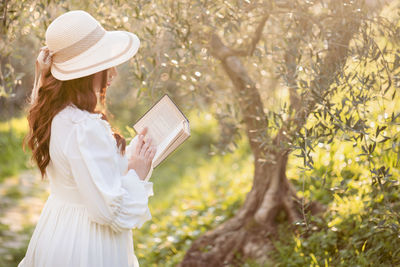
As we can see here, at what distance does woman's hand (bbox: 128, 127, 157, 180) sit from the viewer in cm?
253

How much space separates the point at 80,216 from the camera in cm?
245

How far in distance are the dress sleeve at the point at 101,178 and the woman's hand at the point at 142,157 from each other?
152 millimetres

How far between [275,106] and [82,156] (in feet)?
8.89

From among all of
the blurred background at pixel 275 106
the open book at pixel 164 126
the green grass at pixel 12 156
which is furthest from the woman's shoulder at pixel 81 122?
the green grass at pixel 12 156

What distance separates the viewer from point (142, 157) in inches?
101

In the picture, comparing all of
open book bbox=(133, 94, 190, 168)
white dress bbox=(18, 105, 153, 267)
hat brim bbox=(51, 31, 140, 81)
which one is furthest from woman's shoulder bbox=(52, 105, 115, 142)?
open book bbox=(133, 94, 190, 168)

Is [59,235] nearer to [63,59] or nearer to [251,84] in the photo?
[63,59]

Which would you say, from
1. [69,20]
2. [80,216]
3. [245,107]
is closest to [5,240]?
[245,107]

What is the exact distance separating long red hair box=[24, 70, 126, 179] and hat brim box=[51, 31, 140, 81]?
0.24 feet

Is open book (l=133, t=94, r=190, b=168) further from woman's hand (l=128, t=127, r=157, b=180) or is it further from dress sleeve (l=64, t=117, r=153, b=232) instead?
dress sleeve (l=64, t=117, r=153, b=232)

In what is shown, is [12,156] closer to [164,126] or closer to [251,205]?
[251,205]

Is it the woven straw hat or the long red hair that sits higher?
the woven straw hat

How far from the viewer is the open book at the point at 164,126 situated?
257cm

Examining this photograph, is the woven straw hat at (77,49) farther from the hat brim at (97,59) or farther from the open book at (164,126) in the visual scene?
the open book at (164,126)
